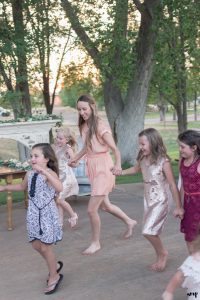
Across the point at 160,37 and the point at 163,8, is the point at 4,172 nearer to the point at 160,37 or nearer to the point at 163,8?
the point at 163,8

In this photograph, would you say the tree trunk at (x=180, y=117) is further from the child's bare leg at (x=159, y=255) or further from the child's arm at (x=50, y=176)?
the child's arm at (x=50, y=176)

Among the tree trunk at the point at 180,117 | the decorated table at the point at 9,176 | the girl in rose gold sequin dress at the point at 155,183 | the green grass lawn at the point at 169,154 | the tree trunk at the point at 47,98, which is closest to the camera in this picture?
the girl in rose gold sequin dress at the point at 155,183

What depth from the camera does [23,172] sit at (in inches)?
261

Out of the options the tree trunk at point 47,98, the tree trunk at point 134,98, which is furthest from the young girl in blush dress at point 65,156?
the tree trunk at point 47,98

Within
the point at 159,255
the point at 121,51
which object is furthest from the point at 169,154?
the point at 159,255

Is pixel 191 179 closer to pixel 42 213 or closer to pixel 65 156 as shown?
pixel 42 213

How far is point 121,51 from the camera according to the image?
12.5 meters

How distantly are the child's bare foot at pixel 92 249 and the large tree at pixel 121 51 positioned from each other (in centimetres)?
787

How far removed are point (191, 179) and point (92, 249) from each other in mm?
1651

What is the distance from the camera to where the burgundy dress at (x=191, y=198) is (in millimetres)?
3922

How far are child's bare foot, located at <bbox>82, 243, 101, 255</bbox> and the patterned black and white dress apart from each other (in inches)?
40.5

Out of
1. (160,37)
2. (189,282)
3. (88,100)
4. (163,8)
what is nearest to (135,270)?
(189,282)

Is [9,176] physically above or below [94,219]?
above

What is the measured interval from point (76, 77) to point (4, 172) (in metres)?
14.3
